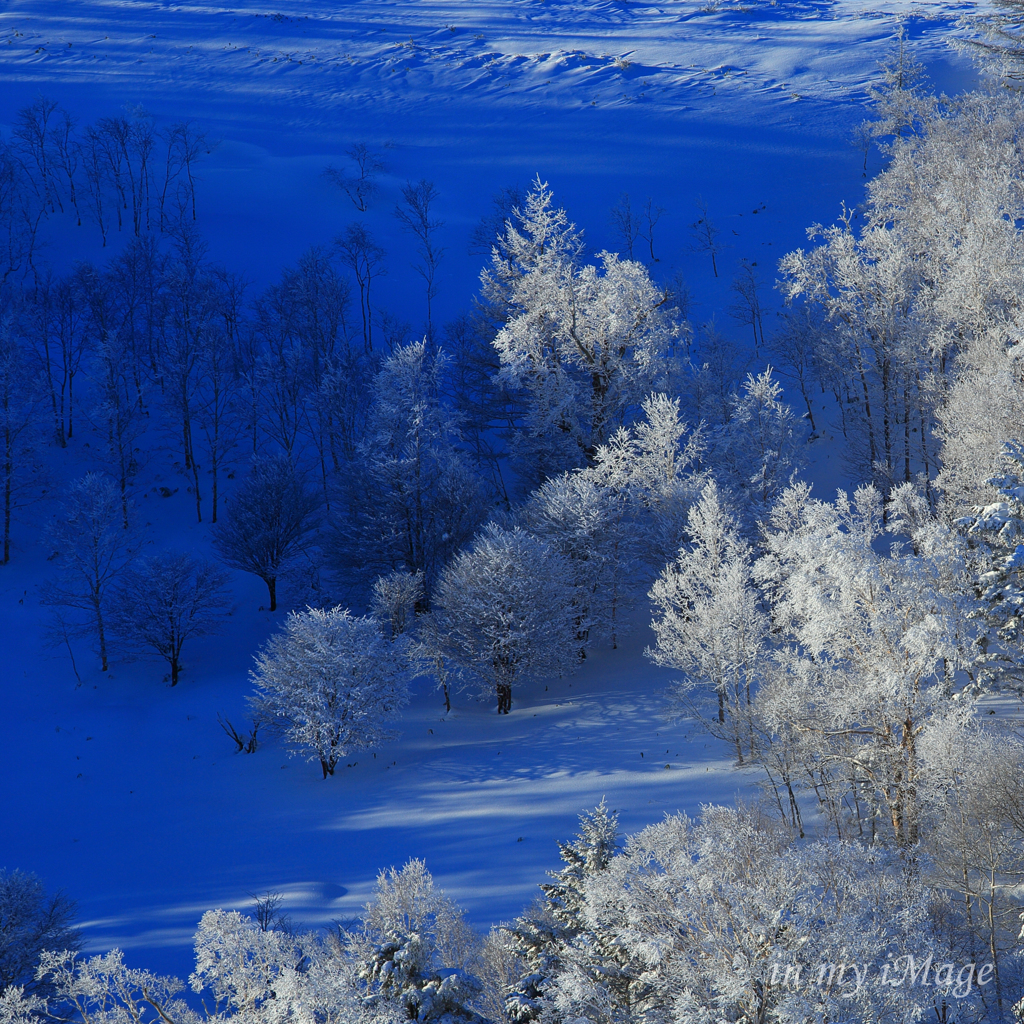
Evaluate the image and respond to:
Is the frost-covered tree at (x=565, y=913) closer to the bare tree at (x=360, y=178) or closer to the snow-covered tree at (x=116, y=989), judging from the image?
the snow-covered tree at (x=116, y=989)

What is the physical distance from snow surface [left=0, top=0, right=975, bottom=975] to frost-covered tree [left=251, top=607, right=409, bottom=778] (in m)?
1.33

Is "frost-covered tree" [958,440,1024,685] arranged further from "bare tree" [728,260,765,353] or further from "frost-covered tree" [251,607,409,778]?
"bare tree" [728,260,765,353]

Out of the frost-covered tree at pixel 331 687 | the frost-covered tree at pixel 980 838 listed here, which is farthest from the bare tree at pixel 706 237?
the frost-covered tree at pixel 980 838

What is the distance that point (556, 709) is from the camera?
29.2 m

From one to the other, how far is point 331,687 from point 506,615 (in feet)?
20.6

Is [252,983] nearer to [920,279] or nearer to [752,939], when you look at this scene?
[752,939]

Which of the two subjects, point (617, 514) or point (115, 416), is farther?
point (115, 416)

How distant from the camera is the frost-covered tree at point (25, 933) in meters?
16.8

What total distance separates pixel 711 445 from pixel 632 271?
7.83 meters

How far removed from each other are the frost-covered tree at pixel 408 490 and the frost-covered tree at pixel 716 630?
11888mm

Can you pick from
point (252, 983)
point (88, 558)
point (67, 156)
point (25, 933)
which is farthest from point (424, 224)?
point (252, 983)

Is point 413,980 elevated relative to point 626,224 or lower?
lower

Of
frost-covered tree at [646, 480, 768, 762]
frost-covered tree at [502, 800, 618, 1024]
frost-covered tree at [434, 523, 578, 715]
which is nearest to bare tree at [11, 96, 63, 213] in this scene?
frost-covered tree at [434, 523, 578, 715]

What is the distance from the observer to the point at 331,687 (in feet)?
88.7
